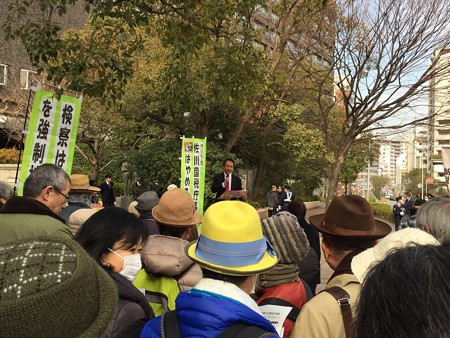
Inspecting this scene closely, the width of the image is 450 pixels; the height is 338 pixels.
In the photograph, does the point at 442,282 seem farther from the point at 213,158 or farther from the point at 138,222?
the point at 213,158

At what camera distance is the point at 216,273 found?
1.93 metres

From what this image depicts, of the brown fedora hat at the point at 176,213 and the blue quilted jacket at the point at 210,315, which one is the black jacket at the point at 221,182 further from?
the blue quilted jacket at the point at 210,315

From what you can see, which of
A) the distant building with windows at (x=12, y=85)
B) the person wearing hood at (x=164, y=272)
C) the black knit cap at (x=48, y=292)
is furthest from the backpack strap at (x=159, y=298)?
the distant building with windows at (x=12, y=85)

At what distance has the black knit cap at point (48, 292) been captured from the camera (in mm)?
935

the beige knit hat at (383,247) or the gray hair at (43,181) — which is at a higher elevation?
the gray hair at (43,181)

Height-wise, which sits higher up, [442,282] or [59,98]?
[59,98]

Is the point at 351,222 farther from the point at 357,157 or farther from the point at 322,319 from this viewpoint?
the point at 357,157

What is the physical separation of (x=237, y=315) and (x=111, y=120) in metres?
17.1

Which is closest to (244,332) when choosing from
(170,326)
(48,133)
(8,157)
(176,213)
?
(170,326)

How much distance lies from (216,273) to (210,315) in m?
0.26

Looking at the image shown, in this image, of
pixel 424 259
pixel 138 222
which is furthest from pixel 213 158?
pixel 424 259

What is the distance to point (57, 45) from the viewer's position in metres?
6.15

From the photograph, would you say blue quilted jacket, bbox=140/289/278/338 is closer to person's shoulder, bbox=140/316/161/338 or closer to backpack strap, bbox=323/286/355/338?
person's shoulder, bbox=140/316/161/338

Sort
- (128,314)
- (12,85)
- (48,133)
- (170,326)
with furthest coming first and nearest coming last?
(12,85) → (48,133) → (128,314) → (170,326)
